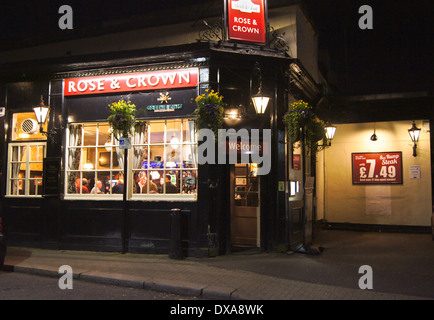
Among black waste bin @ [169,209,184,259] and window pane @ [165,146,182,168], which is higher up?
window pane @ [165,146,182,168]

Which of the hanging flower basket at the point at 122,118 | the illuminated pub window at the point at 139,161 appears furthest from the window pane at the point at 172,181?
the hanging flower basket at the point at 122,118

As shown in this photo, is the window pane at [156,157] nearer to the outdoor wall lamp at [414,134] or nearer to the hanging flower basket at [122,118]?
the hanging flower basket at [122,118]

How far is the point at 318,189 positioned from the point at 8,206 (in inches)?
397

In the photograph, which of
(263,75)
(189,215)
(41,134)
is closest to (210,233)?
(189,215)

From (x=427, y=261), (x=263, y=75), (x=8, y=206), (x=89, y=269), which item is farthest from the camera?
(x=8, y=206)

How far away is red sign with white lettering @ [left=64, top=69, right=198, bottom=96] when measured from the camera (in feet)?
30.9

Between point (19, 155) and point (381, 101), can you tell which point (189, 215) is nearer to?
point (19, 155)

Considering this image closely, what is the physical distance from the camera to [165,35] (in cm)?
1114

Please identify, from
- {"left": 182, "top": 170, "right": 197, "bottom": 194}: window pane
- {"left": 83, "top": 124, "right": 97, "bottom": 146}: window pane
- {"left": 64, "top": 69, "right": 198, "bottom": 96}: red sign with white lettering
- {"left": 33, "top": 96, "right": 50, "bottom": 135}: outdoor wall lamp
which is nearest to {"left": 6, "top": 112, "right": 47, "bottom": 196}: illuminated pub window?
Result: {"left": 33, "top": 96, "right": 50, "bottom": 135}: outdoor wall lamp

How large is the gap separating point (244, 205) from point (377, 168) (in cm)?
604

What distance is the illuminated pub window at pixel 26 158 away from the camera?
10766mm

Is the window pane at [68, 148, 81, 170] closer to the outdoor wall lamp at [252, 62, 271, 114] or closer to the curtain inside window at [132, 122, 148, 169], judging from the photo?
the curtain inside window at [132, 122, 148, 169]

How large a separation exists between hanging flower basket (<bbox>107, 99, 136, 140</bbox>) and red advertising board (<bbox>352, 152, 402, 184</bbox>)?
8371 mm

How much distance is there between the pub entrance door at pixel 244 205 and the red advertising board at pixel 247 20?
321 cm
